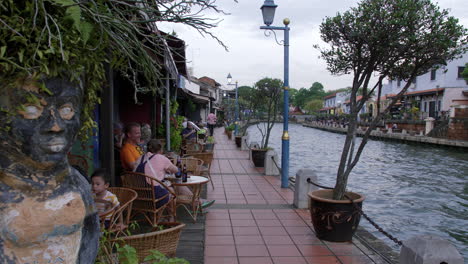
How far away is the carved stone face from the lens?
4.92 feet

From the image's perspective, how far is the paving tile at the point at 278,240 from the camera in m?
4.59

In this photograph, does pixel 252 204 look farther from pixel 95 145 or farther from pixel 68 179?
pixel 68 179

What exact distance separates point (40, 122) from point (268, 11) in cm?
674

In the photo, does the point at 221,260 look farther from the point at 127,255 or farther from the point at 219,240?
the point at 127,255

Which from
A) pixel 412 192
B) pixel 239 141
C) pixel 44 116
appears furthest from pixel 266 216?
pixel 239 141

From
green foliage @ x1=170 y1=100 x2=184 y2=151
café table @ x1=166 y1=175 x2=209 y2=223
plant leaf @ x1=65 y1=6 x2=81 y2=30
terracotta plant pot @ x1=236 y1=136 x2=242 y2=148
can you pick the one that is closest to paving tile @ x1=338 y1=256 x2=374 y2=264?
café table @ x1=166 y1=175 x2=209 y2=223

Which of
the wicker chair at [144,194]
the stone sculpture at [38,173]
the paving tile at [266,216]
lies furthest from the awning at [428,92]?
the stone sculpture at [38,173]

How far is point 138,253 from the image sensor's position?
2.69 m

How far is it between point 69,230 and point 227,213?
428 cm

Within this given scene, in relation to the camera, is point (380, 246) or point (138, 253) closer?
point (138, 253)

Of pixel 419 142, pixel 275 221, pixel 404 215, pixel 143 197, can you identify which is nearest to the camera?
pixel 143 197

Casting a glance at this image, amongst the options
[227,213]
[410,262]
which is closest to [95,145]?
[227,213]

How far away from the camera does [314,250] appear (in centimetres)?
438

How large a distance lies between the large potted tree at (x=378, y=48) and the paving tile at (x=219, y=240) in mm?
1094
